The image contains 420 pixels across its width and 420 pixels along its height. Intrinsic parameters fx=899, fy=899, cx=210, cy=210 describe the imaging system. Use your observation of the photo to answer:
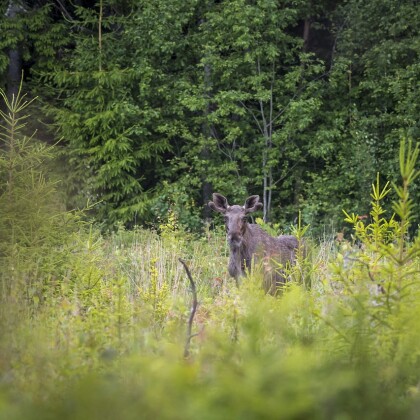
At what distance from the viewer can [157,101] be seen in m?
26.2

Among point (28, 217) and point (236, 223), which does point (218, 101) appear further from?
point (28, 217)

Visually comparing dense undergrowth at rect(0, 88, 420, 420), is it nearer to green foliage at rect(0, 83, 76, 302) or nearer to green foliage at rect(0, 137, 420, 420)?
green foliage at rect(0, 137, 420, 420)

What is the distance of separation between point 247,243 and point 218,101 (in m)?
13.0

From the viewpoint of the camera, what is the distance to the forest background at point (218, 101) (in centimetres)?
2409

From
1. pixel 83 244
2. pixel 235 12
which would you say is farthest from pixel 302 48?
pixel 83 244

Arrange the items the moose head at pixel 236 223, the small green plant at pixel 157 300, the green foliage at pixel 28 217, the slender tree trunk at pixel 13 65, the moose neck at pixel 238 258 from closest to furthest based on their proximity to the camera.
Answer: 1. the small green plant at pixel 157 300
2. the green foliage at pixel 28 217
3. the moose neck at pixel 238 258
4. the moose head at pixel 236 223
5. the slender tree trunk at pixel 13 65

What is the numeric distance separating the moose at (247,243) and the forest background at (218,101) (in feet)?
35.0

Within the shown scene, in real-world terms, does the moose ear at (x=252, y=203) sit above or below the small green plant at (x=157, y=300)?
above

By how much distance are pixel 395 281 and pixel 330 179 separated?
19620mm

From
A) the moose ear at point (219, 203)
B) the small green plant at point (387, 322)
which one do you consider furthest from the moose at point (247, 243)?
the small green plant at point (387, 322)

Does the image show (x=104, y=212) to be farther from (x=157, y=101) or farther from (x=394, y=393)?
(x=394, y=393)

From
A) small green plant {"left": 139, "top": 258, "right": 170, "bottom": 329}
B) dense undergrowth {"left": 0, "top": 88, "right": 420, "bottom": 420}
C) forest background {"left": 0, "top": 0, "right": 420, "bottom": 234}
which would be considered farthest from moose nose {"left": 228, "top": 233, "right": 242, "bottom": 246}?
forest background {"left": 0, "top": 0, "right": 420, "bottom": 234}

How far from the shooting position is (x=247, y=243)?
→ 11.7 meters

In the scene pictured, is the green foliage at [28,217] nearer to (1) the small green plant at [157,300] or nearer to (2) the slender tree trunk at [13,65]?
(1) the small green plant at [157,300]
